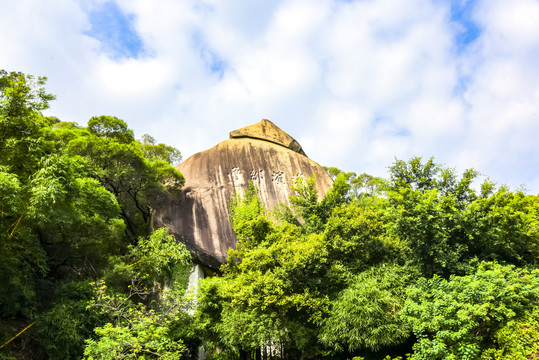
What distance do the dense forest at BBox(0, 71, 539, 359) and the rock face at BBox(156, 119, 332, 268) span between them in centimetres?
178

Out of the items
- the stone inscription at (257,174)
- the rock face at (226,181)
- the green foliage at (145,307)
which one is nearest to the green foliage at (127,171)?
the rock face at (226,181)

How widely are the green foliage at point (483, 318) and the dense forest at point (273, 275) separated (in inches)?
1.0

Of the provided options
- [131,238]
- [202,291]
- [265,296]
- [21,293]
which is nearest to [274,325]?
[265,296]

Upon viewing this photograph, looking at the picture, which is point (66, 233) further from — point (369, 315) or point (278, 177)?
point (278, 177)

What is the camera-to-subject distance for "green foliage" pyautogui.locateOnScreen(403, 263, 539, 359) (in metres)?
5.66

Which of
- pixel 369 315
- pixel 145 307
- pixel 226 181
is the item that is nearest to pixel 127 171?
pixel 226 181

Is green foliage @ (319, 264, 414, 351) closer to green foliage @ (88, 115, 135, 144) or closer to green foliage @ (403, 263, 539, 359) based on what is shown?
green foliage @ (403, 263, 539, 359)

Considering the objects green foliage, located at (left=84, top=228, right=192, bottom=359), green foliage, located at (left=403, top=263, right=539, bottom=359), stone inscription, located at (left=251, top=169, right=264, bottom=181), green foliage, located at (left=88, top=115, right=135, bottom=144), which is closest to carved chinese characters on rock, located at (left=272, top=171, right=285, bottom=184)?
stone inscription, located at (left=251, top=169, right=264, bottom=181)

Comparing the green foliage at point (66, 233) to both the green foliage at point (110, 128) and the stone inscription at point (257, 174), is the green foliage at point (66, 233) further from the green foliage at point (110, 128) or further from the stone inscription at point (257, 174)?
the stone inscription at point (257, 174)

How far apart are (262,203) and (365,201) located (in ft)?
13.9

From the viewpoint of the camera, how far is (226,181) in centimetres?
1462

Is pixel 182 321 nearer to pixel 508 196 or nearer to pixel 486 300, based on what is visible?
pixel 486 300

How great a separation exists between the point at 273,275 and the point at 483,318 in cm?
427

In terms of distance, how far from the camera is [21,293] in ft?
25.2
